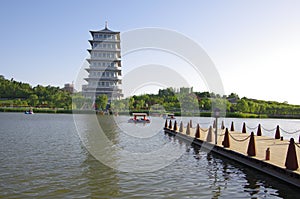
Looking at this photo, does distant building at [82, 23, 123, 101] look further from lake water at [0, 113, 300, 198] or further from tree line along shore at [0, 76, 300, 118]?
lake water at [0, 113, 300, 198]

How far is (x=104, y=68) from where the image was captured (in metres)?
71.9

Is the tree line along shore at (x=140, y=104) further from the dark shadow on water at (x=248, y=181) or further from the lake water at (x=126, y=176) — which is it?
the dark shadow on water at (x=248, y=181)

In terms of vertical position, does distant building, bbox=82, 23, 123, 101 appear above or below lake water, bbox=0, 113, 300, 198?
above

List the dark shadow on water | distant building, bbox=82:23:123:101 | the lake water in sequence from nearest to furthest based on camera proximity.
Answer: the lake water < the dark shadow on water < distant building, bbox=82:23:123:101

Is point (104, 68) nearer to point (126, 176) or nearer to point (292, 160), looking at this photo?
point (126, 176)

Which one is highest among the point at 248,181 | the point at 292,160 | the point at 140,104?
the point at 140,104

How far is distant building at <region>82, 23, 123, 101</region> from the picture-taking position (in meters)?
71.8

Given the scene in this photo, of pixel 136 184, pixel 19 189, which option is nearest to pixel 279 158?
pixel 136 184

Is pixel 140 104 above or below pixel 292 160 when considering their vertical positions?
above

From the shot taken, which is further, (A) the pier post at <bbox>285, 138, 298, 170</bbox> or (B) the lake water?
(A) the pier post at <bbox>285, 138, 298, 170</bbox>

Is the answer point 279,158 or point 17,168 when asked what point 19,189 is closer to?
point 17,168

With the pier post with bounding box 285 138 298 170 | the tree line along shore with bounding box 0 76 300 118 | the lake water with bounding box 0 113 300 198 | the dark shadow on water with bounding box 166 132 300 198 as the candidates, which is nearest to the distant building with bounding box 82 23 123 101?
the tree line along shore with bounding box 0 76 300 118

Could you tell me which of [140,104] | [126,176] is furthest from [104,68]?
[126,176]

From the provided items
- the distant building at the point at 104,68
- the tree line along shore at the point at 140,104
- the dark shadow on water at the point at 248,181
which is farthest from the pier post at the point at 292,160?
the tree line along shore at the point at 140,104
